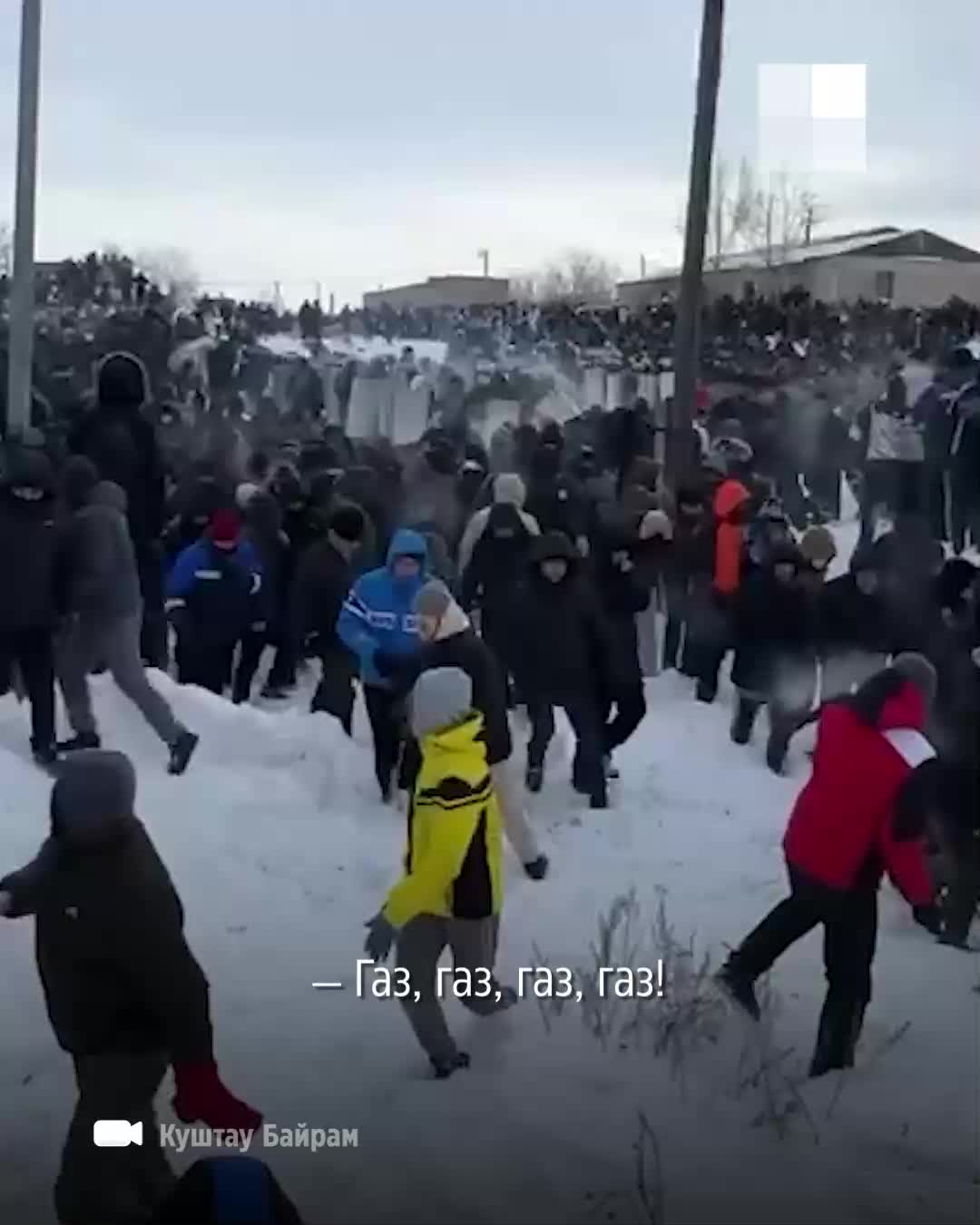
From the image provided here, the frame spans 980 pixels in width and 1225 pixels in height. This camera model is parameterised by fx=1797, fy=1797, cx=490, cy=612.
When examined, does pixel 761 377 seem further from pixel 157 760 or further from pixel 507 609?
pixel 157 760

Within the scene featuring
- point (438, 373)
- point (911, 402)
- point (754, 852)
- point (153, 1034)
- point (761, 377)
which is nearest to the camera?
point (153, 1034)

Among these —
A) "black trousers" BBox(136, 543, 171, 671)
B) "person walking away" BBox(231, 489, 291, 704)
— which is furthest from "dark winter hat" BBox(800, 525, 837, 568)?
"black trousers" BBox(136, 543, 171, 671)

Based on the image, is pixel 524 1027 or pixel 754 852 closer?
pixel 524 1027

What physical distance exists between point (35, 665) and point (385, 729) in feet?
2.85

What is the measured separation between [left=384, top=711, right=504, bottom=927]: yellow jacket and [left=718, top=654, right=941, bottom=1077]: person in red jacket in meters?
0.45

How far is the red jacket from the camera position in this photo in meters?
3.01

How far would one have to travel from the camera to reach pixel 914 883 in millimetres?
3025

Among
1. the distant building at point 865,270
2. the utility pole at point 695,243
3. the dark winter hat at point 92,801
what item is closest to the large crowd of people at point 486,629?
the dark winter hat at point 92,801

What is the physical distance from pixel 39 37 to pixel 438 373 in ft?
17.3

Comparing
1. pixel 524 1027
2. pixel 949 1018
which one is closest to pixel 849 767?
pixel 949 1018

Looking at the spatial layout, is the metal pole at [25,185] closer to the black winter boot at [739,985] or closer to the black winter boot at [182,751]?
the black winter boot at [182,751]

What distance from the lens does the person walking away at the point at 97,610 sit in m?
4.26

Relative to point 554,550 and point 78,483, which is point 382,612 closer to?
point 554,550

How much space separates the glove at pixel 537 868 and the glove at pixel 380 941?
427mm
